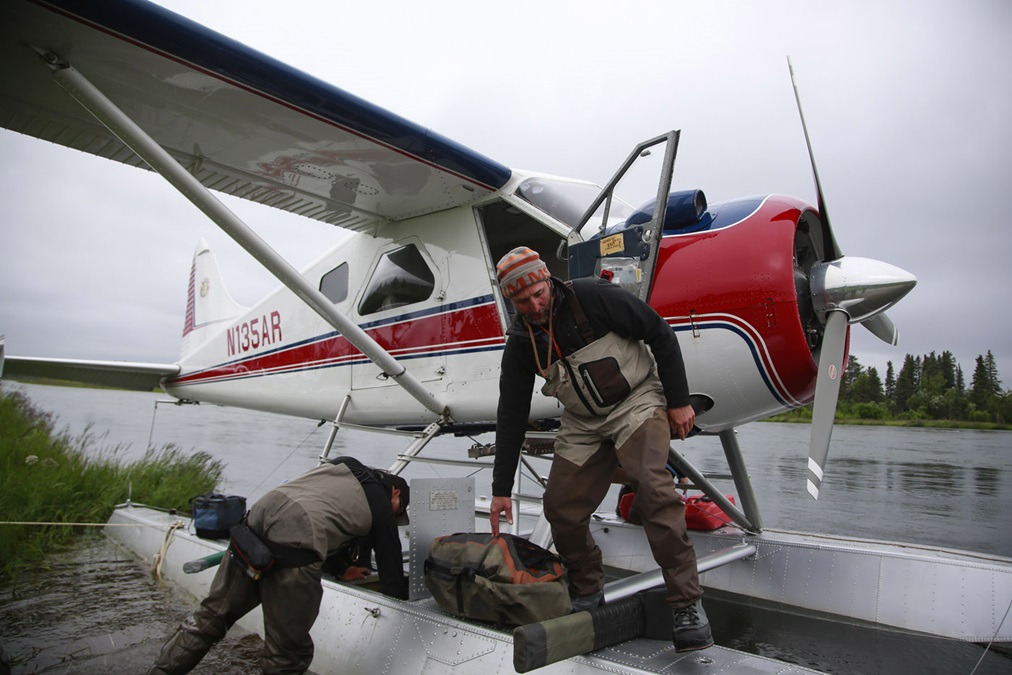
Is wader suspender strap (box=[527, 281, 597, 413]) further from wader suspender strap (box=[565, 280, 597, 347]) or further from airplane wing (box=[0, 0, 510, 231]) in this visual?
airplane wing (box=[0, 0, 510, 231])

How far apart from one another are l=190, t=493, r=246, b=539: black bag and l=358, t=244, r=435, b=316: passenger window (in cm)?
167

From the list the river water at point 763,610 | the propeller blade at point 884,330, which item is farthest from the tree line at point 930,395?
the propeller blade at point 884,330

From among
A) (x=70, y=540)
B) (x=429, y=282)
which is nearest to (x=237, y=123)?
(x=429, y=282)

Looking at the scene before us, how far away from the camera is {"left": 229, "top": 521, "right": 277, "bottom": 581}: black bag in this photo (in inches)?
103

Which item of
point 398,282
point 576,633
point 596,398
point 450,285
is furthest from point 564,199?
point 576,633

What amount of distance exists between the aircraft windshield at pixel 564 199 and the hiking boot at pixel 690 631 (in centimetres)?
228

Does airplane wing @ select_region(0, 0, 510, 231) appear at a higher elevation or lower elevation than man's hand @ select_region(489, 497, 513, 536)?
higher

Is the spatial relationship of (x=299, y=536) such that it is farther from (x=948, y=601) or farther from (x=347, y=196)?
(x=948, y=601)

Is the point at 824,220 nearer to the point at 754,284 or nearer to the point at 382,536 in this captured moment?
the point at 754,284

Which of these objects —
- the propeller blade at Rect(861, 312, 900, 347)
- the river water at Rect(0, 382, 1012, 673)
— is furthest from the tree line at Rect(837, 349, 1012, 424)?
the propeller blade at Rect(861, 312, 900, 347)

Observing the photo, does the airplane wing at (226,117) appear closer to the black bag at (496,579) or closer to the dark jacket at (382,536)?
the dark jacket at (382,536)

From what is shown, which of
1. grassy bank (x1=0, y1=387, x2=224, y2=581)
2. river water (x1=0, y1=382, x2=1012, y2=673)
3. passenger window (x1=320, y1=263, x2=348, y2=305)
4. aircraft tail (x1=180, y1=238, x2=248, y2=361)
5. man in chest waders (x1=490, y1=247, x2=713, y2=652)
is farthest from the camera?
aircraft tail (x1=180, y1=238, x2=248, y2=361)

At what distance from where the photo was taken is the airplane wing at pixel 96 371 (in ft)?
22.0

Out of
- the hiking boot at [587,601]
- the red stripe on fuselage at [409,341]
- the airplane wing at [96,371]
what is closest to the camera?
the hiking boot at [587,601]
